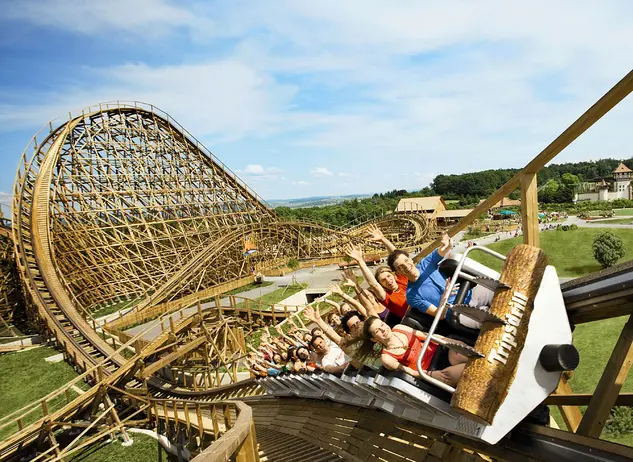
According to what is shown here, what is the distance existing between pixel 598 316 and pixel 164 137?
21.7m

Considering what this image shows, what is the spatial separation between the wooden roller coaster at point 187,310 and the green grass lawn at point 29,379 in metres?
0.34

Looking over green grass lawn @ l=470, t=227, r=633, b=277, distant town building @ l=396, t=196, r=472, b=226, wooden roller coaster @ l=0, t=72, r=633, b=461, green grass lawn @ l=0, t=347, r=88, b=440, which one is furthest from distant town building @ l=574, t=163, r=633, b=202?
green grass lawn @ l=0, t=347, r=88, b=440

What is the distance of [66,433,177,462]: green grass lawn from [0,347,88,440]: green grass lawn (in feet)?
5.25

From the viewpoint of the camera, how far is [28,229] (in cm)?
1419

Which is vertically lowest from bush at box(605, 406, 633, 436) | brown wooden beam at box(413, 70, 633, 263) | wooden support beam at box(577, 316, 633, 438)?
bush at box(605, 406, 633, 436)

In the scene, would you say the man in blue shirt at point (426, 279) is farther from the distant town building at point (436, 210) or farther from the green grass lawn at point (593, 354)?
the distant town building at point (436, 210)

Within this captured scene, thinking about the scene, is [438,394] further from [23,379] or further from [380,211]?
[380,211]

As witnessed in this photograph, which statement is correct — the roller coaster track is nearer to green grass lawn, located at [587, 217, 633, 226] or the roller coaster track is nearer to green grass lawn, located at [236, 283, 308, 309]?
green grass lawn, located at [236, 283, 308, 309]

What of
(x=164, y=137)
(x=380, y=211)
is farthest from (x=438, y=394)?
(x=380, y=211)

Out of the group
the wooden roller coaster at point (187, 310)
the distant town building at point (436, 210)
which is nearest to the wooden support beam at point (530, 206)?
the wooden roller coaster at point (187, 310)

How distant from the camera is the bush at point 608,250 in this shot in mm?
16825

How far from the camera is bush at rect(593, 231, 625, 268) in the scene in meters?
16.8

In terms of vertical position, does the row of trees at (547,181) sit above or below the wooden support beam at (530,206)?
above

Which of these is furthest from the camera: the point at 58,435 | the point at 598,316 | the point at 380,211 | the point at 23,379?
the point at 380,211
